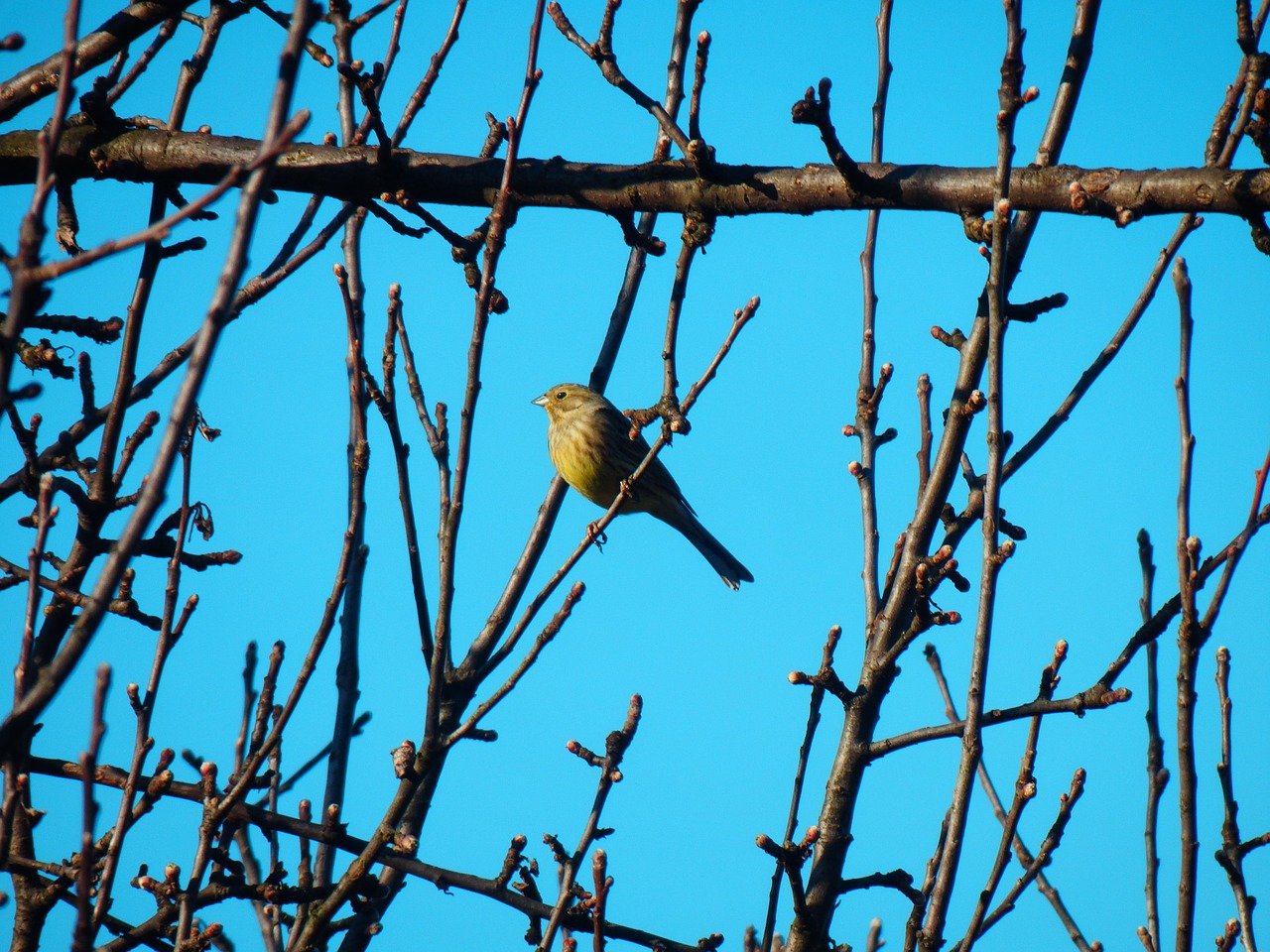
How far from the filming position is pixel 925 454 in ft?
12.1

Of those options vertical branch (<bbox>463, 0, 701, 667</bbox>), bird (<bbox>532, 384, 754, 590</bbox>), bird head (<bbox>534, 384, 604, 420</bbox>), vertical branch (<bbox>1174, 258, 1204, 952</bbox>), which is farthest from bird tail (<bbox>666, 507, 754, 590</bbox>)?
vertical branch (<bbox>1174, 258, 1204, 952</bbox>)

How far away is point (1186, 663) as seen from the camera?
2895mm

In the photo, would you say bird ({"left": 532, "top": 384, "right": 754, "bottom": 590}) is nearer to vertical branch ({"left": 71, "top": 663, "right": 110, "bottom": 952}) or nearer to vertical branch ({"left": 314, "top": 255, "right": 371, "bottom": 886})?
vertical branch ({"left": 314, "top": 255, "right": 371, "bottom": 886})

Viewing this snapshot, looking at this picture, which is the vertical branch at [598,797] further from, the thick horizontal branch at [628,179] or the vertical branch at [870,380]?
the thick horizontal branch at [628,179]

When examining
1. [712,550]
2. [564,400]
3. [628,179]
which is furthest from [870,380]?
[564,400]

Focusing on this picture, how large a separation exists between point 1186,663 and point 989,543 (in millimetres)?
845

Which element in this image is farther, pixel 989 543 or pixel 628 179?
pixel 628 179

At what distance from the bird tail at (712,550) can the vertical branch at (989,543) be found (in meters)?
4.82

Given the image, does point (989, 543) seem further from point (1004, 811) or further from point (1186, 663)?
point (1004, 811)

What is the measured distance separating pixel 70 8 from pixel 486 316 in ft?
3.25

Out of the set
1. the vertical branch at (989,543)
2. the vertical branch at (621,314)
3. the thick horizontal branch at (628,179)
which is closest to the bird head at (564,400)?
the vertical branch at (621,314)

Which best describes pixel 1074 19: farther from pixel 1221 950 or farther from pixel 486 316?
pixel 1221 950

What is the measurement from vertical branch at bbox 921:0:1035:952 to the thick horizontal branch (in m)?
0.54

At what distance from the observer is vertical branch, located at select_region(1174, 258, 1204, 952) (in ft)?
9.43
